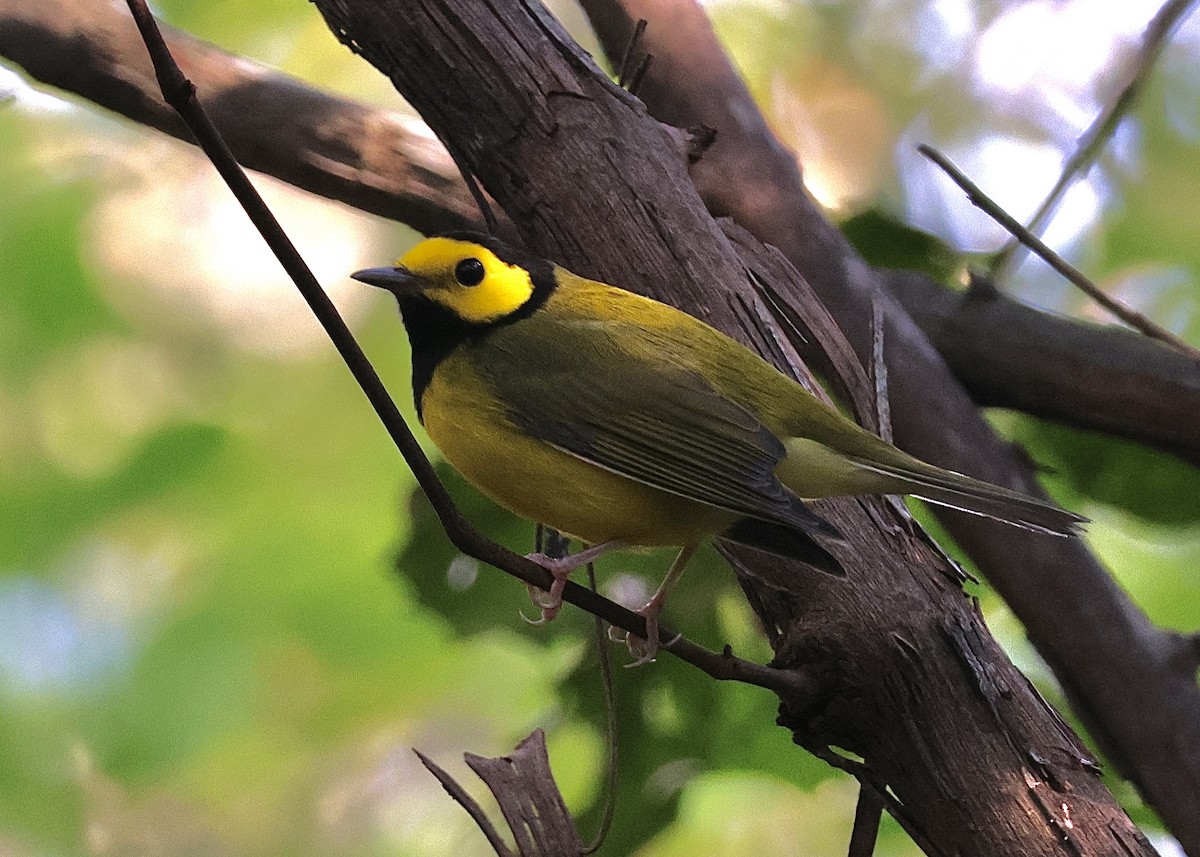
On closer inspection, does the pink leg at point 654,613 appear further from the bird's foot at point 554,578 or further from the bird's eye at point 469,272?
the bird's eye at point 469,272

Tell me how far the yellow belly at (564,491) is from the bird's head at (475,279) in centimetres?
13

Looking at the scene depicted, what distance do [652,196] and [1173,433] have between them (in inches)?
27.7

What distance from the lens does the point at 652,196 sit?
1046 millimetres

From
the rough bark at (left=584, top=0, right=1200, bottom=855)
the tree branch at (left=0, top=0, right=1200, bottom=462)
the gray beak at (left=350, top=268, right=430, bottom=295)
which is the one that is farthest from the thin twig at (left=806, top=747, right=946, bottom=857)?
the tree branch at (left=0, top=0, right=1200, bottom=462)

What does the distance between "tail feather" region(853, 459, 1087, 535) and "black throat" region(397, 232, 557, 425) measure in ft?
1.06

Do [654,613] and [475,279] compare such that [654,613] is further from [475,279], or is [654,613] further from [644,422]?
[475,279]

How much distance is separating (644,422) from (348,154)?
633mm

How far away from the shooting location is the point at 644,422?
885mm

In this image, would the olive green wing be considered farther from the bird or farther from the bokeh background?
the bokeh background

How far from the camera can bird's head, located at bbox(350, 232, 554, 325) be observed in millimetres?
990

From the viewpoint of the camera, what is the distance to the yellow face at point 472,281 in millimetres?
990

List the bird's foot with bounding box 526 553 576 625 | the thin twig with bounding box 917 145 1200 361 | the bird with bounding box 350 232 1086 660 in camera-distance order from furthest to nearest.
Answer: the thin twig with bounding box 917 145 1200 361 < the bird with bounding box 350 232 1086 660 < the bird's foot with bounding box 526 553 576 625

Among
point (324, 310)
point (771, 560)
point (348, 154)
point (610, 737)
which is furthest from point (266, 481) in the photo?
point (324, 310)

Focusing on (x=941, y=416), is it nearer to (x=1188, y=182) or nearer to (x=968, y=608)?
(x=968, y=608)
